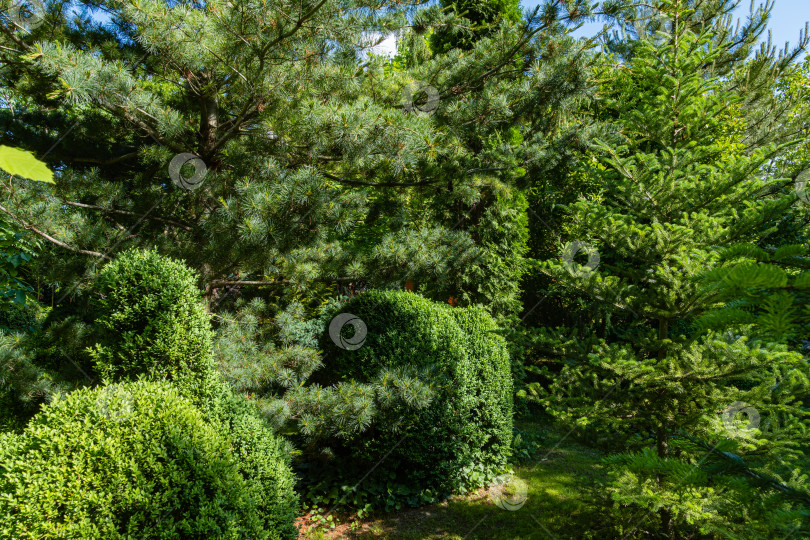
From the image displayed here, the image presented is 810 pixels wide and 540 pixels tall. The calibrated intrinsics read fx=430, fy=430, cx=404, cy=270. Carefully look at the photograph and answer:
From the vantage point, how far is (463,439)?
5102 millimetres

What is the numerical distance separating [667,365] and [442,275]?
7.85 ft

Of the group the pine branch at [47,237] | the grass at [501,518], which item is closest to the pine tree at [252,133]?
the pine branch at [47,237]

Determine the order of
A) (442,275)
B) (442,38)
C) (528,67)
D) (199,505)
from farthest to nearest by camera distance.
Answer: (442,38), (528,67), (442,275), (199,505)

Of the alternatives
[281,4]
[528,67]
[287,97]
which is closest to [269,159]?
[287,97]

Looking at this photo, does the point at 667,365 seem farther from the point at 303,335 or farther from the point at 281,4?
the point at 303,335

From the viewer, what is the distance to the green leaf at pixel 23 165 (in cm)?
73

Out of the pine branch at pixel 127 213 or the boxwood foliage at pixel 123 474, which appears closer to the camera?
the boxwood foliage at pixel 123 474

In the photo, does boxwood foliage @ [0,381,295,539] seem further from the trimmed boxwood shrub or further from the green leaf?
the green leaf

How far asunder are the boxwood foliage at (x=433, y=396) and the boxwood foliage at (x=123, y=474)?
201 cm

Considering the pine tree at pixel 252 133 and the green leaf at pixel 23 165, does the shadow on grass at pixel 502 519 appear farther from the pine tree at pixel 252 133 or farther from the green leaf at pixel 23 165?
the green leaf at pixel 23 165

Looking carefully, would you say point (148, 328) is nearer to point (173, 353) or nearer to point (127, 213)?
point (173, 353)

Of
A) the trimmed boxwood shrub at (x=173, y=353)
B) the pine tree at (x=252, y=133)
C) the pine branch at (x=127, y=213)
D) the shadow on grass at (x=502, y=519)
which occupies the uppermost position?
the pine tree at (x=252, y=133)

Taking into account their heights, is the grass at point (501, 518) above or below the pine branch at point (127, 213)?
below

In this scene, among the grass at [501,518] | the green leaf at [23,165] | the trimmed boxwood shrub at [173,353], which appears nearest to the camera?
the green leaf at [23,165]
